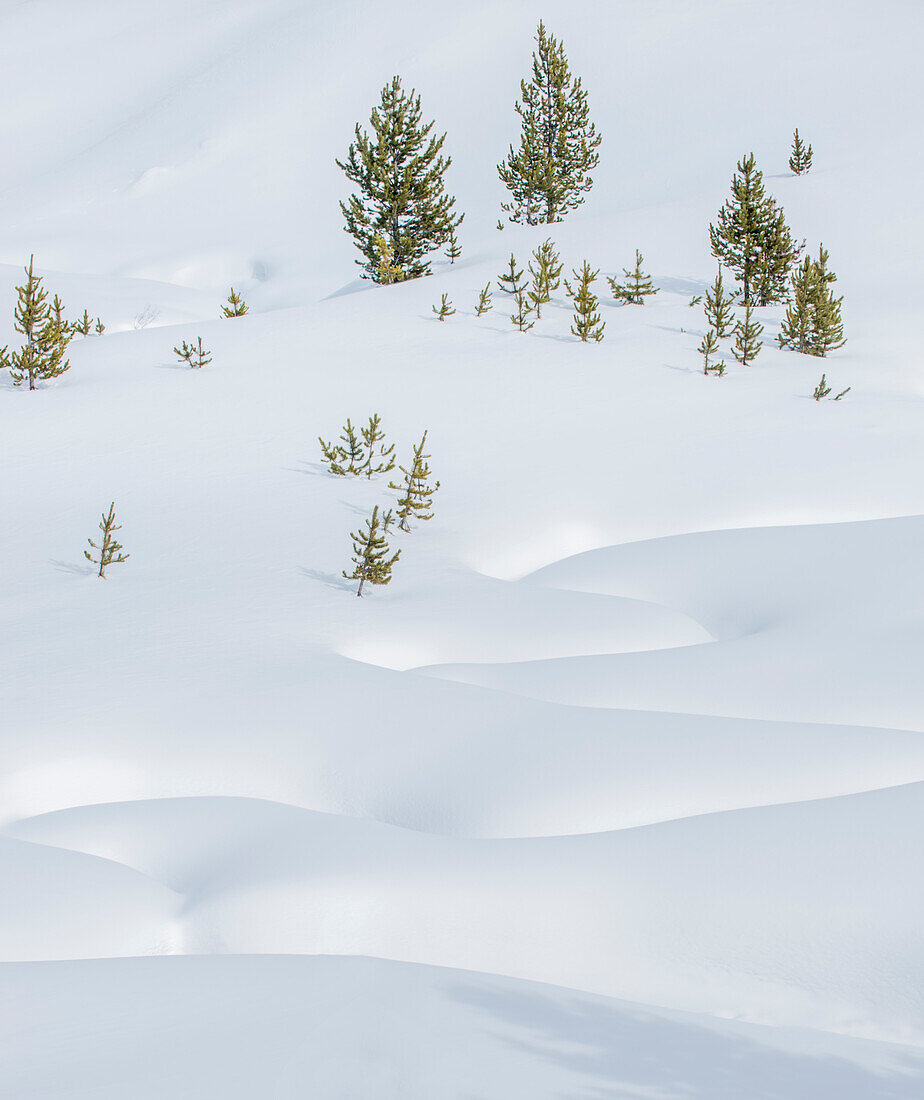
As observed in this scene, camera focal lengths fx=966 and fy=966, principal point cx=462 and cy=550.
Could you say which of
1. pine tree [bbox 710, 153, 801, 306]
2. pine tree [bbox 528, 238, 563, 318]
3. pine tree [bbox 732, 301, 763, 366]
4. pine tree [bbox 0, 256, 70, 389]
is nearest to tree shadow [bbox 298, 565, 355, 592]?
pine tree [bbox 0, 256, 70, 389]

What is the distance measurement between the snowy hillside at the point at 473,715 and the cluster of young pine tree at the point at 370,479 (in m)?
0.17

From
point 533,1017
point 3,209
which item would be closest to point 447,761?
point 533,1017

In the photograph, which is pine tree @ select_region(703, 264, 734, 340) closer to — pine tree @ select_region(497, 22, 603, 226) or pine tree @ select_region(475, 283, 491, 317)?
pine tree @ select_region(475, 283, 491, 317)

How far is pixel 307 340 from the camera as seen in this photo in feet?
42.9

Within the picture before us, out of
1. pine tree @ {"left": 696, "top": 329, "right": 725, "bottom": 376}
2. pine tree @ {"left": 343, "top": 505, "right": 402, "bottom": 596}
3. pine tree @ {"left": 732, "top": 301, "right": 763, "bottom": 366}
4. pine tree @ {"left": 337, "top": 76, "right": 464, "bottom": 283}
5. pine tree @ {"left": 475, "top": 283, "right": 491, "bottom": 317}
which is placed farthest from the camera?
pine tree @ {"left": 337, "top": 76, "right": 464, "bottom": 283}

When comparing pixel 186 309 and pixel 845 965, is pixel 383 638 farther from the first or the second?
pixel 186 309

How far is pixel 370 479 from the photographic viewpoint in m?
9.45

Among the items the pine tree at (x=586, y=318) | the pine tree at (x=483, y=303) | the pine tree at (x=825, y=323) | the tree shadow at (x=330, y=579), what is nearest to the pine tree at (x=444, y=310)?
the pine tree at (x=483, y=303)

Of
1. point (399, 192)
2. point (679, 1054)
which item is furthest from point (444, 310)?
point (679, 1054)

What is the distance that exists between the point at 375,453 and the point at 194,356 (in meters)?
3.87

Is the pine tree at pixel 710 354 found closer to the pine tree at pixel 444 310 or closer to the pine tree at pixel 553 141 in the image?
the pine tree at pixel 444 310

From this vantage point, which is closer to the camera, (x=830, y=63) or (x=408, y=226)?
(x=408, y=226)

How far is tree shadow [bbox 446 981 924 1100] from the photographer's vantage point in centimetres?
282

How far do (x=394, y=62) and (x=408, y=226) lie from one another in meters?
23.9
